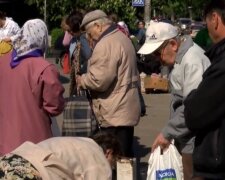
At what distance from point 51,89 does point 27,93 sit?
219 millimetres

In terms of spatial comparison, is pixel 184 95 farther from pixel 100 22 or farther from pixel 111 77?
pixel 100 22

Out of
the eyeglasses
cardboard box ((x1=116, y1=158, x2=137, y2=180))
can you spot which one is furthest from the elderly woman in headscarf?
the eyeglasses

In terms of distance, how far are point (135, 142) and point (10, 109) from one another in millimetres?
5021

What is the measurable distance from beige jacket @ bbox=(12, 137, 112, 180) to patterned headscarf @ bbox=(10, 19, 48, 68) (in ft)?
8.68

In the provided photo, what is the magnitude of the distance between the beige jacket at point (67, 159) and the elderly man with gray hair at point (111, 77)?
336 cm

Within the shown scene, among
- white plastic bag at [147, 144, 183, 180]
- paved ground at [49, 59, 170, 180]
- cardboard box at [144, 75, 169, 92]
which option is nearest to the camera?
white plastic bag at [147, 144, 183, 180]

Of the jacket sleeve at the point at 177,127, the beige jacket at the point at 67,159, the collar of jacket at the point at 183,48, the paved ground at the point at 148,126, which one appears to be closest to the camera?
the beige jacket at the point at 67,159

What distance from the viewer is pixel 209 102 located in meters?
4.47

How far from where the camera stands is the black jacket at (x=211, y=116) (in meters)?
4.46

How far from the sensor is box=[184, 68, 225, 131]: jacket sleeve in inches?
175

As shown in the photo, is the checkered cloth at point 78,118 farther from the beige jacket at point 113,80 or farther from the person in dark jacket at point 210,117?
the person in dark jacket at point 210,117

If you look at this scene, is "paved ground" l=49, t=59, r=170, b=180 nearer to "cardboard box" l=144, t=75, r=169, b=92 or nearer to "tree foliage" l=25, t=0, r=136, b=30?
"cardboard box" l=144, t=75, r=169, b=92

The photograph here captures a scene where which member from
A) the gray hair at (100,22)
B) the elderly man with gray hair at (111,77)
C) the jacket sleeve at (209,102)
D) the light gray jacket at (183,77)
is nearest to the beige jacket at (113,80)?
the elderly man with gray hair at (111,77)

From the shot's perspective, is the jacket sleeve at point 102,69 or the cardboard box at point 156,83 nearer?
the jacket sleeve at point 102,69
